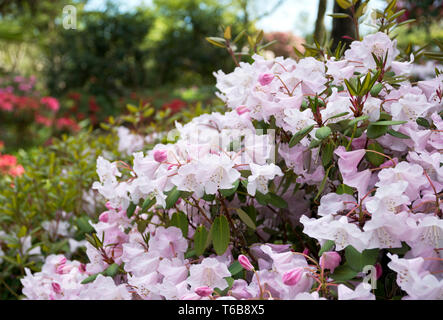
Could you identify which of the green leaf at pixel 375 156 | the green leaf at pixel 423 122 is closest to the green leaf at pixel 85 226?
the green leaf at pixel 375 156

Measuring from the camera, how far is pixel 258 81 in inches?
42.3

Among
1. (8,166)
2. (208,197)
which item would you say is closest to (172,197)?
(208,197)

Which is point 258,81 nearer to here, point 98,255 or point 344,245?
point 344,245

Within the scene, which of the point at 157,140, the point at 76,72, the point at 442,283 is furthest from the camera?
the point at 76,72

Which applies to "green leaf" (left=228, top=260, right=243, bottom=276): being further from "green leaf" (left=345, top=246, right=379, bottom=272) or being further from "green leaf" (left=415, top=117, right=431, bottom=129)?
"green leaf" (left=415, top=117, right=431, bottom=129)

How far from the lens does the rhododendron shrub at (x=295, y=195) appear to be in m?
0.76

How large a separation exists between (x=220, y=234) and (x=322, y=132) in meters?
0.32

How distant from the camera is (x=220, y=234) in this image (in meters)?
0.96

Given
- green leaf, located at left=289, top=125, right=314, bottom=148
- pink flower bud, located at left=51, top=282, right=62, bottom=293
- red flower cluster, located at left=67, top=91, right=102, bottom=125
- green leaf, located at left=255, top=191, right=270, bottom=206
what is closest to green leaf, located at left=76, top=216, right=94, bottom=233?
pink flower bud, located at left=51, top=282, right=62, bottom=293

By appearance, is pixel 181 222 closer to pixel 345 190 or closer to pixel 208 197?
pixel 208 197

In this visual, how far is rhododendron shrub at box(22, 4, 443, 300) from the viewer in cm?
76

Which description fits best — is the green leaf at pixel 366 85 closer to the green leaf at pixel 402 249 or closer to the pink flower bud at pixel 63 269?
the green leaf at pixel 402 249
